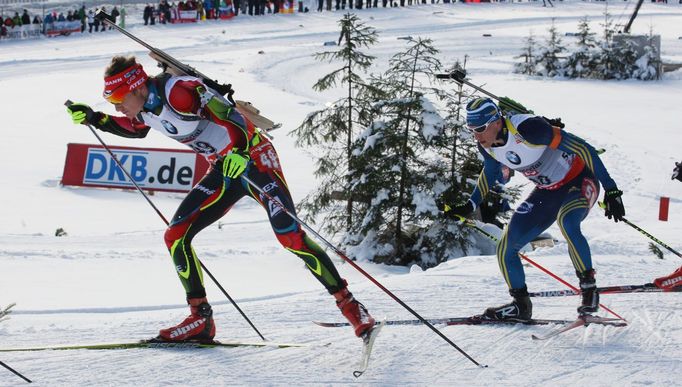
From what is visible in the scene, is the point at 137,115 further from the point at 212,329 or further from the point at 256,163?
the point at 212,329

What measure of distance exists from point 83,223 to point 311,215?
4.55 metres

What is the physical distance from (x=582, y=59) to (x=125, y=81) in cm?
2756

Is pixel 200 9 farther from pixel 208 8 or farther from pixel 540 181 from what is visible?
pixel 540 181

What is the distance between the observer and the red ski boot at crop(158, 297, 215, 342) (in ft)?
20.4

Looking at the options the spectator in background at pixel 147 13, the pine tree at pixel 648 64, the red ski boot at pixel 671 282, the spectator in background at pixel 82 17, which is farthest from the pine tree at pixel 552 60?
the red ski boot at pixel 671 282

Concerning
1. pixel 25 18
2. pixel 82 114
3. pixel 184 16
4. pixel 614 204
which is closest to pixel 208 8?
pixel 184 16

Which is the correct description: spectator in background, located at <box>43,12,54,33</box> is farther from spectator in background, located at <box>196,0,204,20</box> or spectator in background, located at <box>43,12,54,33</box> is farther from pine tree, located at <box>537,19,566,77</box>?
pine tree, located at <box>537,19,566,77</box>

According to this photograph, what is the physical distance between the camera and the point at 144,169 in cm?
1822

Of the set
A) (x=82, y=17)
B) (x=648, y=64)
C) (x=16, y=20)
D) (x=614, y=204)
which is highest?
(x=82, y=17)

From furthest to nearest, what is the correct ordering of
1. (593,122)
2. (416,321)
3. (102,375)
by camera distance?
(593,122) < (416,321) < (102,375)

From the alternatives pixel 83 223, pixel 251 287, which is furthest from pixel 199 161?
pixel 251 287

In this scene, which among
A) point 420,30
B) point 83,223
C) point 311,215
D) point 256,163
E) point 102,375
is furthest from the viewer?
point 420,30

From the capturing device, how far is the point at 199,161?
59.3 ft

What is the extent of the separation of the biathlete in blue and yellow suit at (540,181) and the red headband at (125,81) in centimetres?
223
